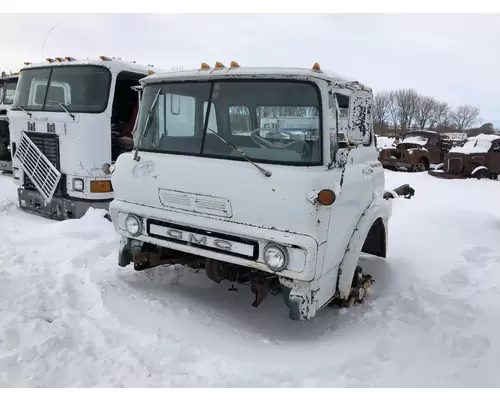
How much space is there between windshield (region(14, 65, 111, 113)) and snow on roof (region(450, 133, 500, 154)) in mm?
14138

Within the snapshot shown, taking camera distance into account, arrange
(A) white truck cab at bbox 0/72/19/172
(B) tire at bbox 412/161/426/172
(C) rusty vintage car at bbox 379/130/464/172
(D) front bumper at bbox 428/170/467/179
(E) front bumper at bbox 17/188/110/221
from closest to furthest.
→ (E) front bumper at bbox 17/188/110/221, (A) white truck cab at bbox 0/72/19/172, (D) front bumper at bbox 428/170/467/179, (C) rusty vintage car at bbox 379/130/464/172, (B) tire at bbox 412/161/426/172

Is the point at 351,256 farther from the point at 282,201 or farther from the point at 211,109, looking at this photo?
the point at 211,109

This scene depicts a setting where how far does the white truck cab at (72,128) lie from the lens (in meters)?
6.70

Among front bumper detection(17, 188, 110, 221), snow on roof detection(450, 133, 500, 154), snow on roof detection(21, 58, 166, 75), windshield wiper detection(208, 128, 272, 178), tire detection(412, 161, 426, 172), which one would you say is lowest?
tire detection(412, 161, 426, 172)

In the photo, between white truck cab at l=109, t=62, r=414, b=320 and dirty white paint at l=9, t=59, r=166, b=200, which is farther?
dirty white paint at l=9, t=59, r=166, b=200

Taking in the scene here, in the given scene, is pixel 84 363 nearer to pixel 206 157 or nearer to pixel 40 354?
pixel 40 354

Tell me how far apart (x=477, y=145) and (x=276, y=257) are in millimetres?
16254

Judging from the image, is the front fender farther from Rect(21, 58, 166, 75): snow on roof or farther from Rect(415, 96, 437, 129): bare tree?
Rect(415, 96, 437, 129): bare tree

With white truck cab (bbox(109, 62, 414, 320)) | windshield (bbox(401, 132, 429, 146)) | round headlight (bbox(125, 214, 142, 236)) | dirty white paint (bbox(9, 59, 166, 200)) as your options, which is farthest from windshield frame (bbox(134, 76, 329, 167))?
windshield (bbox(401, 132, 429, 146))

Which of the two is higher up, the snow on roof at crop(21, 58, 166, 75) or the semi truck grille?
the snow on roof at crop(21, 58, 166, 75)

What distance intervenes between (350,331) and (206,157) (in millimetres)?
2107

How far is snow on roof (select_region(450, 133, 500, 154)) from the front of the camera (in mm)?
16442

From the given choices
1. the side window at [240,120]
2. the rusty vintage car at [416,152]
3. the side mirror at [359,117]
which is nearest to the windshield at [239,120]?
the side window at [240,120]

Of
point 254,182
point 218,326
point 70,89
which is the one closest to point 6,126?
point 70,89
